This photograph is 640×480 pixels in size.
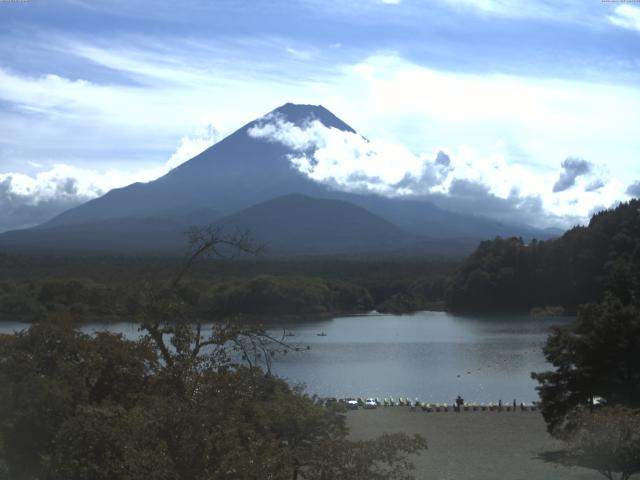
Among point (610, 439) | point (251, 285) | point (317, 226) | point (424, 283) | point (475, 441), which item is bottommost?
point (475, 441)

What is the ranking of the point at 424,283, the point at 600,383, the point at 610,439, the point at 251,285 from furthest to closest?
1. the point at 424,283
2. the point at 251,285
3. the point at 600,383
4. the point at 610,439

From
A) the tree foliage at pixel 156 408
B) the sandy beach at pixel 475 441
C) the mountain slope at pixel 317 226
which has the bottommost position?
the sandy beach at pixel 475 441

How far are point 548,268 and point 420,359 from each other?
27.0 metres

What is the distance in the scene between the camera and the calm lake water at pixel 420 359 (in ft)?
89.6

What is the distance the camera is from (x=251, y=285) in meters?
54.6

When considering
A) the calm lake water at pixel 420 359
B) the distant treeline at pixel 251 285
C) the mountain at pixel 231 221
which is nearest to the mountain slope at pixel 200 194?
the mountain at pixel 231 221

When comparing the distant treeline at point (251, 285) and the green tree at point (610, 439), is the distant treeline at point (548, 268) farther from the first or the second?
the green tree at point (610, 439)

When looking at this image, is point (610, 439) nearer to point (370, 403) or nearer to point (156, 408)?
point (156, 408)

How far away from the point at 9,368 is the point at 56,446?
218 centimetres

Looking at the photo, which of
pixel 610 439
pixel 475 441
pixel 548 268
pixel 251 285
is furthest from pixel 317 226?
pixel 610 439

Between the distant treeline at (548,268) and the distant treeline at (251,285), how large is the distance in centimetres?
572

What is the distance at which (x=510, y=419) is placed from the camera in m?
21.0

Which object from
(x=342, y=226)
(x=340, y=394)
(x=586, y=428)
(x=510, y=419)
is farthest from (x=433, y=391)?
(x=342, y=226)

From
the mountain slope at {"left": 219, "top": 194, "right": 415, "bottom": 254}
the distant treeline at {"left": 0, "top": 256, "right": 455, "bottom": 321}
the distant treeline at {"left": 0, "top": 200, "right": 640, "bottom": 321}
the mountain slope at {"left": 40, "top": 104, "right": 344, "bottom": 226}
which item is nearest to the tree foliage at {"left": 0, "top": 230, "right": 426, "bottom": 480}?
the distant treeline at {"left": 0, "top": 256, "right": 455, "bottom": 321}
